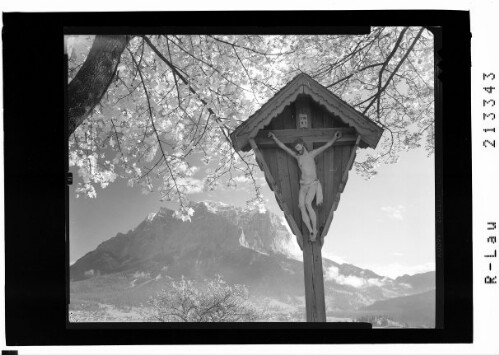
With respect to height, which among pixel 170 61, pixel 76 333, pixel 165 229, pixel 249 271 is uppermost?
pixel 170 61

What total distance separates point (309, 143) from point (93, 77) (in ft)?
5.69

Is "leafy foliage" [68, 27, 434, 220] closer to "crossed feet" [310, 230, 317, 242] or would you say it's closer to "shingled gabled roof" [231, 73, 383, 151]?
"shingled gabled roof" [231, 73, 383, 151]

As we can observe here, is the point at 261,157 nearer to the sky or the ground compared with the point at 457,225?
nearer to the sky

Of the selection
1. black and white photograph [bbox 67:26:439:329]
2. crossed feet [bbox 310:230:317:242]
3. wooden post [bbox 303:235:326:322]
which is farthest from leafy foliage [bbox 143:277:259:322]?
crossed feet [bbox 310:230:317:242]

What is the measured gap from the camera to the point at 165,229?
544 cm

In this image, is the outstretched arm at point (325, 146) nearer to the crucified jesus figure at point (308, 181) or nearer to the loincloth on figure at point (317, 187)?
the crucified jesus figure at point (308, 181)

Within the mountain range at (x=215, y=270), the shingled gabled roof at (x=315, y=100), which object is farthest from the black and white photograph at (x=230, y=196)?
the shingled gabled roof at (x=315, y=100)

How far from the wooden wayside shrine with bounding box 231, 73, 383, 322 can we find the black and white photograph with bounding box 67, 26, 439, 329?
17cm

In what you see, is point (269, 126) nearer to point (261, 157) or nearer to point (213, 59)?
point (261, 157)

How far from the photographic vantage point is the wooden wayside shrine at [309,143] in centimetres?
514

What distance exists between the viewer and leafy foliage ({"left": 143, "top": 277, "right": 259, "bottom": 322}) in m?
5.45

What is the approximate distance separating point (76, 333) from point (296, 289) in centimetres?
169

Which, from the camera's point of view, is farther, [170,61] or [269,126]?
[170,61]

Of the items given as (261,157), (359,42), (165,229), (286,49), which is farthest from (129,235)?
(359,42)
